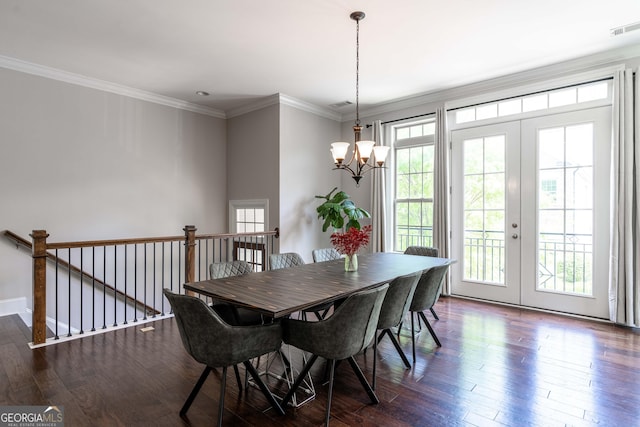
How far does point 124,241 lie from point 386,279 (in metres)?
2.81

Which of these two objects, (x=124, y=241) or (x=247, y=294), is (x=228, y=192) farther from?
(x=247, y=294)

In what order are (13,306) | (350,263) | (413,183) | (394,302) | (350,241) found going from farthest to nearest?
(413,183) → (13,306) → (350,263) → (350,241) → (394,302)

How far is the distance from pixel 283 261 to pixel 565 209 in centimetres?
350

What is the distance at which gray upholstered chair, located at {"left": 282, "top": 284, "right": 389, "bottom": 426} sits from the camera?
198 cm

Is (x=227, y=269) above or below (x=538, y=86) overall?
below

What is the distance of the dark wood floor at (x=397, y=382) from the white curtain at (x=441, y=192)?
5.16 feet

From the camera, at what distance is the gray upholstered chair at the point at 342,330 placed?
1981 millimetres

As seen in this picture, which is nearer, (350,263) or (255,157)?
(350,263)

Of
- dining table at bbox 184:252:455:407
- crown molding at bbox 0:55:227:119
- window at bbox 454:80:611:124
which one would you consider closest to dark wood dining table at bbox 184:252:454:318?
dining table at bbox 184:252:455:407

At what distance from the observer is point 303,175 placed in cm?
565

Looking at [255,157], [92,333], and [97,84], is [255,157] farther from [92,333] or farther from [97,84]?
[92,333]

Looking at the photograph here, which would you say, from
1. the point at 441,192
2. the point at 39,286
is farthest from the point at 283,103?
the point at 39,286

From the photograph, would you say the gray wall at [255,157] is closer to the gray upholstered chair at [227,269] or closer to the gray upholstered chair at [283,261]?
the gray upholstered chair at [283,261]

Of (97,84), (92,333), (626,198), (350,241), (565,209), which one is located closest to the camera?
(350,241)
